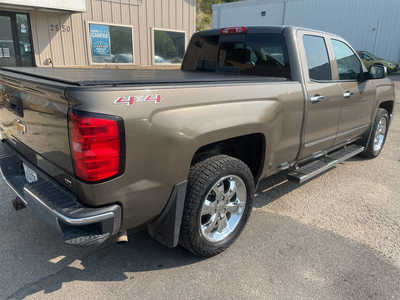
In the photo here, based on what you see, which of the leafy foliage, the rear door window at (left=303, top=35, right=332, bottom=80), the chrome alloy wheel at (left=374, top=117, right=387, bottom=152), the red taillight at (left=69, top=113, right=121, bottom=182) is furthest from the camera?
the leafy foliage

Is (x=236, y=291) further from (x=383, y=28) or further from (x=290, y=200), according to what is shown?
(x=383, y=28)

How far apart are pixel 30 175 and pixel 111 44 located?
28.4 ft

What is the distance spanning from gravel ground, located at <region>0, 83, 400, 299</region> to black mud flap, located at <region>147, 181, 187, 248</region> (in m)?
0.37

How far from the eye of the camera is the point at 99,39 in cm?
996

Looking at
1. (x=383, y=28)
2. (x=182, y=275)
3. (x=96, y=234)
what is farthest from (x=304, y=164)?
(x=383, y=28)

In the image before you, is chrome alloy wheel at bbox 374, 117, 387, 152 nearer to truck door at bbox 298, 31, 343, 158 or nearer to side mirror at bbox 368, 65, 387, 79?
side mirror at bbox 368, 65, 387, 79

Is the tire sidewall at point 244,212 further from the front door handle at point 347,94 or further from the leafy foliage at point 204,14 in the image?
the leafy foliage at point 204,14

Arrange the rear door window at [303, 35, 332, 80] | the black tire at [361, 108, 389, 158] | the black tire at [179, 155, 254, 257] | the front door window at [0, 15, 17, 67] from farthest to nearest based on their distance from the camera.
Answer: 1. the front door window at [0, 15, 17, 67]
2. the black tire at [361, 108, 389, 158]
3. the rear door window at [303, 35, 332, 80]
4. the black tire at [179, 155, 254, 257]

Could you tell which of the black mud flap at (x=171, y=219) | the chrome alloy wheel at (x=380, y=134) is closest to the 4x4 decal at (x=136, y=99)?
the black mud flap at (x=171, y=219)

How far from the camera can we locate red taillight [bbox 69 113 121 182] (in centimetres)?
185

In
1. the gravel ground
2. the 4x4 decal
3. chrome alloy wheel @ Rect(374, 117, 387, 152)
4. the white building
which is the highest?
the white building

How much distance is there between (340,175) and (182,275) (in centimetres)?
315

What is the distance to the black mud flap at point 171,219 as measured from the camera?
7.72ft

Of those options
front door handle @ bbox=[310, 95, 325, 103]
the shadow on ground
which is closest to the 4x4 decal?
the shadow on ground
